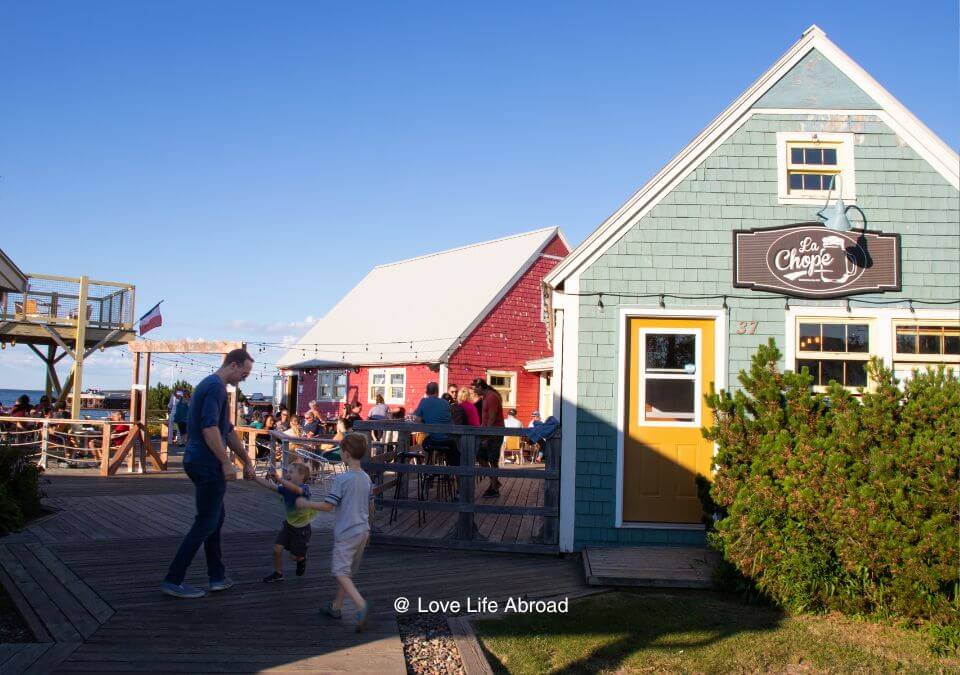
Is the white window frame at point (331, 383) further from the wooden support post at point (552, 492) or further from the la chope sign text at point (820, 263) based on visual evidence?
the la chope sign text at point (820, 263)

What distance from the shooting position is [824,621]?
660 centimetres

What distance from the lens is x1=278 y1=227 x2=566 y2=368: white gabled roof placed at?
2430 cm

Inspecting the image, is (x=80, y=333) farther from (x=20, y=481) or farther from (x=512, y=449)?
(x=20, y=481)

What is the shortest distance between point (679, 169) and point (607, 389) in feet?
8.07

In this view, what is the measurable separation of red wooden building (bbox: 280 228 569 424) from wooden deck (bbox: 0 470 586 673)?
42.6ft

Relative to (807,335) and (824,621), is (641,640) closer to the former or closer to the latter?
(824,621)

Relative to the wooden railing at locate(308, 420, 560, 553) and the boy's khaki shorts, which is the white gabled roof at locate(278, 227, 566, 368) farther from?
the boy's khaki shorts

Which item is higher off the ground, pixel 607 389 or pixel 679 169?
pixel 679 169

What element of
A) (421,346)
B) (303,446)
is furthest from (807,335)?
(421,346)

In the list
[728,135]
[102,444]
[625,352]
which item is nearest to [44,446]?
[102,444]

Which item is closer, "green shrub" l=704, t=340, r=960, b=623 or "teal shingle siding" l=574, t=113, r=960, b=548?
"green shrub" l=704, t=340, r=960, b=623

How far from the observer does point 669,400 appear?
9008 millimetres

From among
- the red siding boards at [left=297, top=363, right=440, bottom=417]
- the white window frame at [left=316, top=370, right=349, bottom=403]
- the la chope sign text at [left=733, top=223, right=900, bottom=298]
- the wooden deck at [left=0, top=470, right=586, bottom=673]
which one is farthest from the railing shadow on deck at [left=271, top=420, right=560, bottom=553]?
the white window frame at [left=316, top=370, right=349, bottom=403]

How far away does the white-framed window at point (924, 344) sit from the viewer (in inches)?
343
